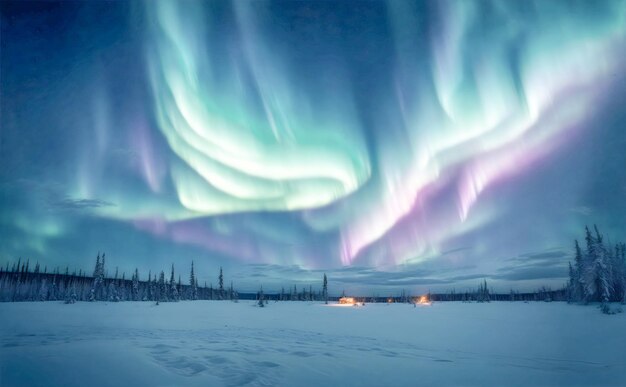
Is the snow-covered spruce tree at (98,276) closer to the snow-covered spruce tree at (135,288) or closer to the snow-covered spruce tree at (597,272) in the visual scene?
the snow-covered spruce tree at (135,288)

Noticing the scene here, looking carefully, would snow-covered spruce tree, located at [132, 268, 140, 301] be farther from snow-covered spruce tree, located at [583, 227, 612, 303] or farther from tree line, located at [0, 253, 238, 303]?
snow-covered spruce tree, located at [583, 227, 612, 303]

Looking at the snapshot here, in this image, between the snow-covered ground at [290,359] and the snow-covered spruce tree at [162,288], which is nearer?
the snow-covered ground at [290,359]

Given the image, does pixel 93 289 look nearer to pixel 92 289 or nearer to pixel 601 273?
pixel 92 289

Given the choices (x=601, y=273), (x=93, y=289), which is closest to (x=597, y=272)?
(x=601, y=273)

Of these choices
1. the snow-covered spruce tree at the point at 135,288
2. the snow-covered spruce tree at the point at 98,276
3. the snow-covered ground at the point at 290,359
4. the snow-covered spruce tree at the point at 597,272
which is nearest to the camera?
the snow-covered ground at the point at 290,359

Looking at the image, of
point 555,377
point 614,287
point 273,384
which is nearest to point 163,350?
point 273,384

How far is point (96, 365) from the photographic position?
11195 mm

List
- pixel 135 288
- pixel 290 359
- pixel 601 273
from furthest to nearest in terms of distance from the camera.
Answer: pixel 135 288 < pixel 601 273 < pixel 290 359

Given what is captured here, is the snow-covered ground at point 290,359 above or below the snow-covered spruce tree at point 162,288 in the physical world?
above

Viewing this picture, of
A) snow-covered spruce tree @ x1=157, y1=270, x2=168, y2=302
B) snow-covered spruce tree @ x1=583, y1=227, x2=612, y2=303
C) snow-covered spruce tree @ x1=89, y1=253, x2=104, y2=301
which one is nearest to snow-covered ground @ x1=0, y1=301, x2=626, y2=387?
snow-covered spruce tree @ x1=583, y1=227, x2=612, y2=303

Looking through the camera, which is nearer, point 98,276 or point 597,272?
point 597,272

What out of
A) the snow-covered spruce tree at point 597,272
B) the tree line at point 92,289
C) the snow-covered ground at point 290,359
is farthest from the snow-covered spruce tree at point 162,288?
the snow-covered spruce tree at point 597,272

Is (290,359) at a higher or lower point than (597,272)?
lower

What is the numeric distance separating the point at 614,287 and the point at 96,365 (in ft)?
260
